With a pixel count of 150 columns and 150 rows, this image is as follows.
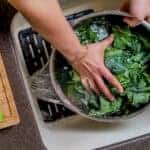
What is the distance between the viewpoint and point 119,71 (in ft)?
2.79

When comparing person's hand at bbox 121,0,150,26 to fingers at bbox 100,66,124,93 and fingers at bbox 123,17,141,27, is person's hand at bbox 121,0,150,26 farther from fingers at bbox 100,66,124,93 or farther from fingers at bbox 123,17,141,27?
fingers at bbox 100,66,124,93

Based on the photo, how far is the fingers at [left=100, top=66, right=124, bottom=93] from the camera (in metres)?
0.77

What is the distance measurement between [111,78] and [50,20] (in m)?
0.23

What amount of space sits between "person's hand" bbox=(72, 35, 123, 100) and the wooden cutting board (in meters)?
0.12

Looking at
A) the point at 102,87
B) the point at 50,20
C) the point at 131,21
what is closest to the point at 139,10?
the point at 131,21

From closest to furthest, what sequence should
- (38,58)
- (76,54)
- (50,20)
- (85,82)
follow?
(50,20)
(76,54)
(85,82)
(38,58)

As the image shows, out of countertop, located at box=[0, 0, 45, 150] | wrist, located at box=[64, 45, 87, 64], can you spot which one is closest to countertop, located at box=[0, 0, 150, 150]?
countertop, located at box=[0, 0, 45, 150]

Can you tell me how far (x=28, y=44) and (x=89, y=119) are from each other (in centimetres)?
20

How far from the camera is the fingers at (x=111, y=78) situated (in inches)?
30.1

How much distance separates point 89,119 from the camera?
898 mm

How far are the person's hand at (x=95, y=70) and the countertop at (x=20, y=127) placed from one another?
0.32 feet

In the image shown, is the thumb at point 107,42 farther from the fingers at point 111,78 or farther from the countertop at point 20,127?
the countertop at point 20,127

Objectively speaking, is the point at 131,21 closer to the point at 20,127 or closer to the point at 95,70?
the point at 95,70

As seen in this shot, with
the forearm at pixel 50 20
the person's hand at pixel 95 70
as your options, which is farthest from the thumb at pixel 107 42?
the forearm at pixel 50 20
